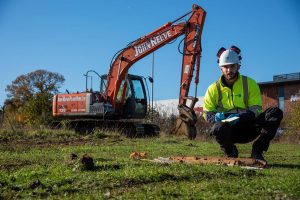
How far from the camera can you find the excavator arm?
1722 centimetres

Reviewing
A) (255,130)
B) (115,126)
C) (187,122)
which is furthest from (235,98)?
(115,126)

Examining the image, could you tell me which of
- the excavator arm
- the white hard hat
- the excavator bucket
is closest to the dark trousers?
the white hard hat

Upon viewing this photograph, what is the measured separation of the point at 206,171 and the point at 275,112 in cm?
211

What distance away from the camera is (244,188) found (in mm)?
3758

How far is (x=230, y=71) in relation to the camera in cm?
657

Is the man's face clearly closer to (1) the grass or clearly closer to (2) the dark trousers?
(2) the dark trousers

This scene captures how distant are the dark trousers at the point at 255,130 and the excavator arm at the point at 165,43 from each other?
1037 centimetres

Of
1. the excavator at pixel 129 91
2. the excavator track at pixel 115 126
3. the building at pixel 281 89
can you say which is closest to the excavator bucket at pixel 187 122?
the excavator at pixel 129 91

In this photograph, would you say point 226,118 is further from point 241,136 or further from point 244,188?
point 244,188

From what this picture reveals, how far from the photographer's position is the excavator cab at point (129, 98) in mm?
18859

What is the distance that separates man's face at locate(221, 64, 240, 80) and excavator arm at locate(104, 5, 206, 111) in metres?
10.3

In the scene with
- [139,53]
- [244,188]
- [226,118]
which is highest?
[139,53]

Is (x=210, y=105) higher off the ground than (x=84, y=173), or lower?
higher

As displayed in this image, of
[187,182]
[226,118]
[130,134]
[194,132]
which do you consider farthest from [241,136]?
[130,134]
